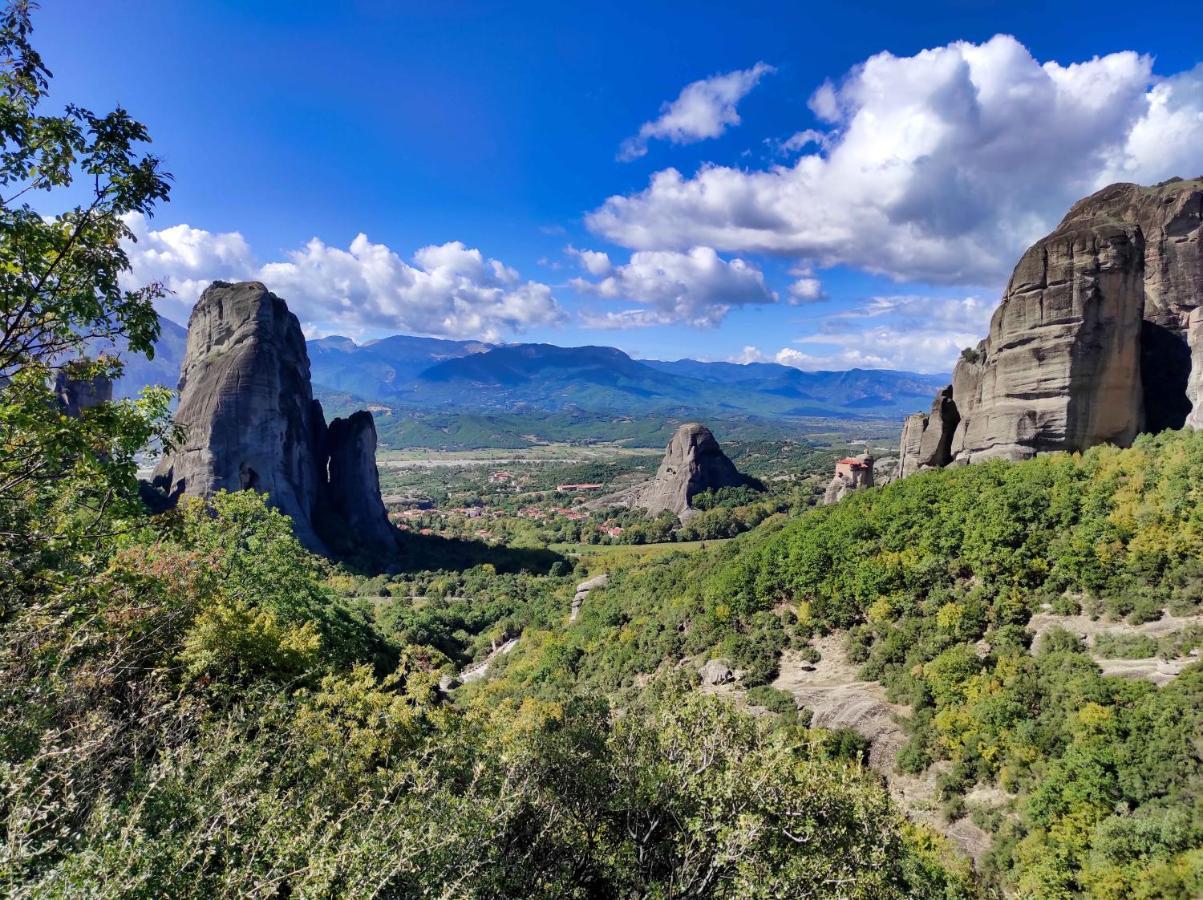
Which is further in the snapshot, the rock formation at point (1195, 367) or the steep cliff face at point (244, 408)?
the steep cliff face at point (244, 408)

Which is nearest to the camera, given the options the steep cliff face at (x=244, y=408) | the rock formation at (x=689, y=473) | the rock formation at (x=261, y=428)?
the steep cliff face at (x=244, y=408)

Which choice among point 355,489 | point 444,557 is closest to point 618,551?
point 444,557

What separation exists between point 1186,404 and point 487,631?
48.1 metres

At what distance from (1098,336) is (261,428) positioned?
2867 inches

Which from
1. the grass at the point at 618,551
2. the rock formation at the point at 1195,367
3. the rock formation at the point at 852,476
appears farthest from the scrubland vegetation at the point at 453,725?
the grass at the point at 618,551

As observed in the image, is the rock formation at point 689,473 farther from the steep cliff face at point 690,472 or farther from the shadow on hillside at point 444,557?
the shadow on hillside at point 444,557

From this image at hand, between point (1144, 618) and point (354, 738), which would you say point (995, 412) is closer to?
point (1144, 618)

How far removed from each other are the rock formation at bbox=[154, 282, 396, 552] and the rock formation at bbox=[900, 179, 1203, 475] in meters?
60.9

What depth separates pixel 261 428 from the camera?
6512 cm

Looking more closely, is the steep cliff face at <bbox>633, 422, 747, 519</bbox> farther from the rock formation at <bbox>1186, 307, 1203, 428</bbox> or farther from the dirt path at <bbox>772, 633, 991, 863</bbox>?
the dirt path at <bbox>772, 633, 991, 863</bbox>

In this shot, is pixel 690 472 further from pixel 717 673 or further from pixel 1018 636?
pixel 1018 636

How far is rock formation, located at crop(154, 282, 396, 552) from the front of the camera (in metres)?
62.5

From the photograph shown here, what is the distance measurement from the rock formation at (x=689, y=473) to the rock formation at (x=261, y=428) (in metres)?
46.6

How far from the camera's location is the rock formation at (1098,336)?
86.5 feet
